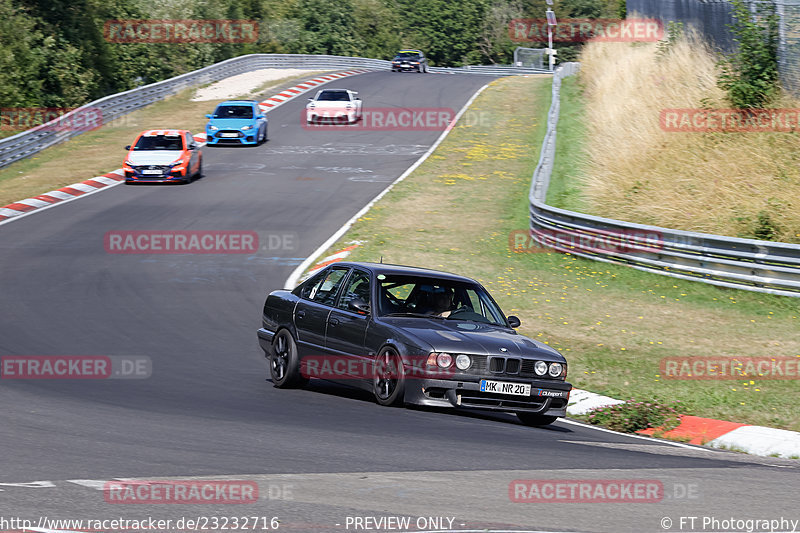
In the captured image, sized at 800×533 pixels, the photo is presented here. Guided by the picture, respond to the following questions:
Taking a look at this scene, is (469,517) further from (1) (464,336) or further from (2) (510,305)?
(2) (510,305)

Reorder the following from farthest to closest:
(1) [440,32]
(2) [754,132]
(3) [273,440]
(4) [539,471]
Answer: (1) [440,32]
(2) [754,132]
(3) [273,440]
(4) [539,471]

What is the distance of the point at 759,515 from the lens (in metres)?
6.29

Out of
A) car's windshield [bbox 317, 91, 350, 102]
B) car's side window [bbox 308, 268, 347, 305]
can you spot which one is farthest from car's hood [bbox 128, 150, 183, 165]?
car's side window [bbox 308, 268, 347, 305]

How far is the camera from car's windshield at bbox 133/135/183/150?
3023 centimetres

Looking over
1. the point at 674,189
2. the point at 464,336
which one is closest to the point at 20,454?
the point at 464,336

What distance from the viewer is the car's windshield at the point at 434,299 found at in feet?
35.8

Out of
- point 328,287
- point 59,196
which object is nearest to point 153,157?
point 59,196

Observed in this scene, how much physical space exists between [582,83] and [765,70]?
20.3 meters

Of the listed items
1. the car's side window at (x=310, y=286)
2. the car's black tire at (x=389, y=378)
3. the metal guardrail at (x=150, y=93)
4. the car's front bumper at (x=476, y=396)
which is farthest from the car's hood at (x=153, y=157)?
the car's front bumper at (x=476, y=396)

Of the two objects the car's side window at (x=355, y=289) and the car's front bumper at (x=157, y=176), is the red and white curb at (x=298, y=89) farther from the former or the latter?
the car's side window at (x=355, y=289)

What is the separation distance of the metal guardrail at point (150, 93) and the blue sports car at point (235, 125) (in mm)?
5579

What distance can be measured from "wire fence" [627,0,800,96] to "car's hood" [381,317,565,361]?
696 inches

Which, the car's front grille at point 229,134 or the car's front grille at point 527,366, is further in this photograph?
the car's front grille at point 229,134

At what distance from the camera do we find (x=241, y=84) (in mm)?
51406
